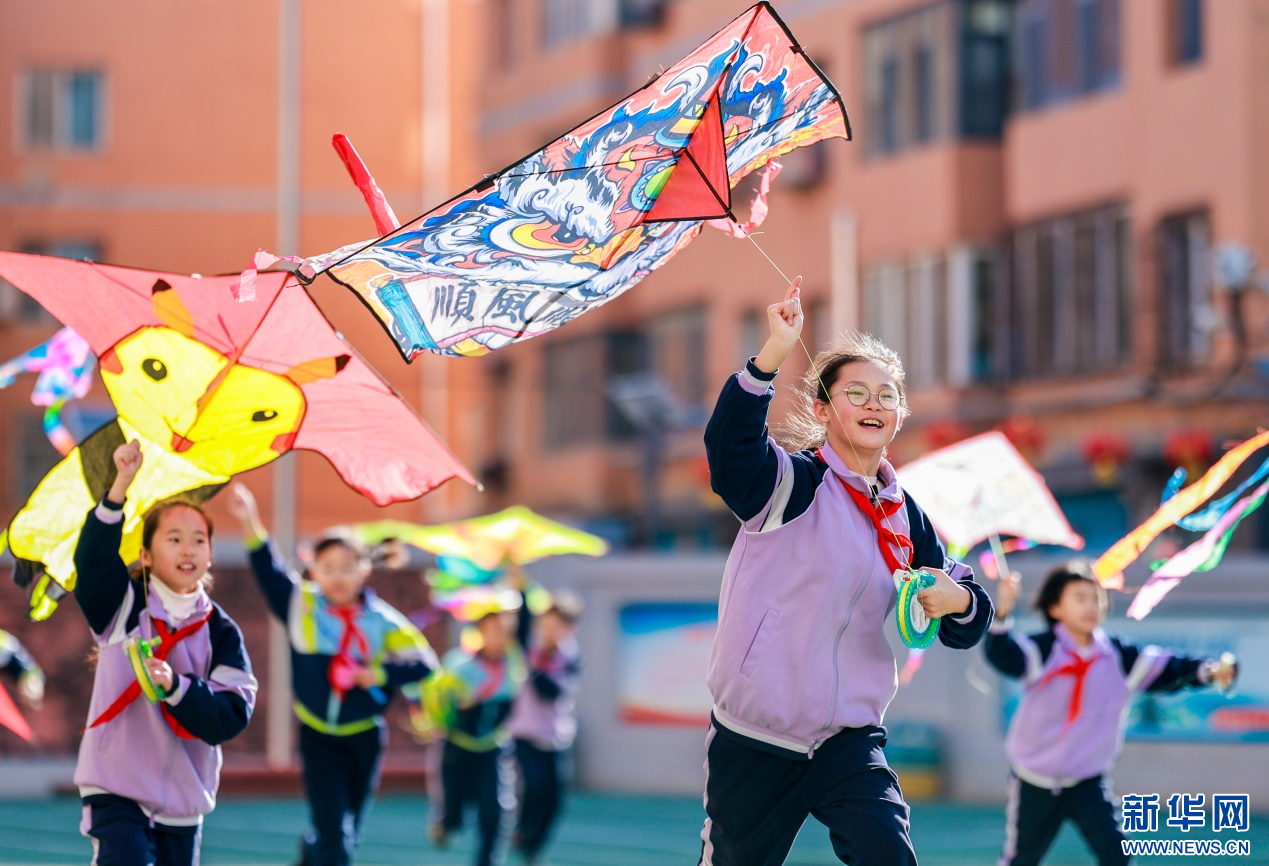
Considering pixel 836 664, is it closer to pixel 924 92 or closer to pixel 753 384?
pixel 753 384

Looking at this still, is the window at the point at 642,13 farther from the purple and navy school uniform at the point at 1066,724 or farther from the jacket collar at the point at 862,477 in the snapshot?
the jacket collar at the point at 862,477

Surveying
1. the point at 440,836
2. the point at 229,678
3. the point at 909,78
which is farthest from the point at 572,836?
the point at 909,78

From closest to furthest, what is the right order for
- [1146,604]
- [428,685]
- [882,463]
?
[882,463] → [1146,604] → [428,685]

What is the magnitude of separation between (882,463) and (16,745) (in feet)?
48.3

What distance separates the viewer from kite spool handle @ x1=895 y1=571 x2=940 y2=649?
18.1ft

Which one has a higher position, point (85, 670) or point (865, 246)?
point (865, 246)

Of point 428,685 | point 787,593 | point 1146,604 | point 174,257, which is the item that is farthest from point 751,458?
point 174,257

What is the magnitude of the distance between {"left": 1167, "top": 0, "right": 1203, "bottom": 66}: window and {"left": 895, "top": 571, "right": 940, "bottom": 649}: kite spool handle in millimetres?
15862

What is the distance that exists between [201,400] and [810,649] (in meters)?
2.45

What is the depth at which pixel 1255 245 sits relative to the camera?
19047 millimetres

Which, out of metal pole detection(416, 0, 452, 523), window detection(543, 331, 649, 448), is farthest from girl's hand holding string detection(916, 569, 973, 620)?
metal pole detection(416, 0, 452, 523)

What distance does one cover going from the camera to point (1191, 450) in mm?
18359

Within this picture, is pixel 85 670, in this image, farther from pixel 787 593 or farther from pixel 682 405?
pixel 787 593

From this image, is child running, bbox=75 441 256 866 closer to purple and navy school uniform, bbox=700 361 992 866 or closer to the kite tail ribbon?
purple and navy school uniform, bbox=700 361 992 866
